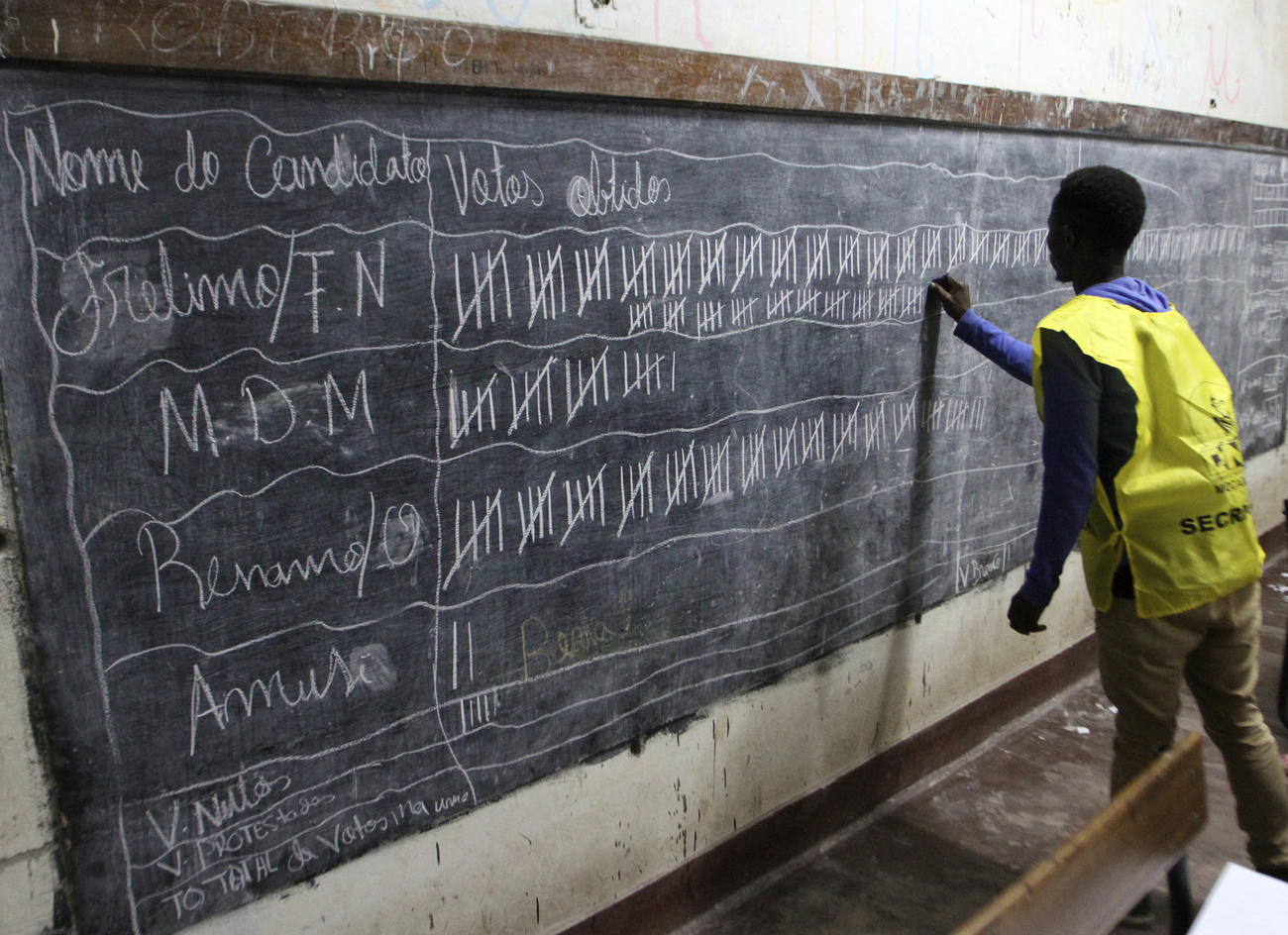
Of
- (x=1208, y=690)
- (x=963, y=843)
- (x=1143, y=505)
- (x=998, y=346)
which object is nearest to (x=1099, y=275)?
(x=998, y=346)

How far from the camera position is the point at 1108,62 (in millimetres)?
3820

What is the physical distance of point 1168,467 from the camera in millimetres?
2395

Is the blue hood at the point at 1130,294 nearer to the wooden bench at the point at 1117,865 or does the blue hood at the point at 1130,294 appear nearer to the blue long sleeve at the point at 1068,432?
the blue long sleeve at the point at 1068,432

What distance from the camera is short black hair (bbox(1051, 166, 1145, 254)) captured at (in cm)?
245

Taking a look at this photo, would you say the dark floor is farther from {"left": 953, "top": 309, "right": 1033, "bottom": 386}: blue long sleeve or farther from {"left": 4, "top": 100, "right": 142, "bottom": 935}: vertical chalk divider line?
{"left": 4, "top": 100, "right": 142, "bottom": 935}: vertical chalk divider line

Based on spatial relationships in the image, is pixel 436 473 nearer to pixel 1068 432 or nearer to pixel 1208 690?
pixel 1068 432

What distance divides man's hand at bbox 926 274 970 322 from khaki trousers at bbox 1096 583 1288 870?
1.06 meters

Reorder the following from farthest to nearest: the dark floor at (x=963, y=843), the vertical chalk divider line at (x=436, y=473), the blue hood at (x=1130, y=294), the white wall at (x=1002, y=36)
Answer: the dark floor at (x=963, y=843) → the blue hood at (x=1130, y=294) → the white wall at (x=1002, y=36) → the vertical chalk divider line at (x=436, y=473)

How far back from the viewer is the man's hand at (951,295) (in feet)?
10.4

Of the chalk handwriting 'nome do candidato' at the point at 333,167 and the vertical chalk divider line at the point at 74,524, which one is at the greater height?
the chalk handwriting 'nome do candidato' at the point at 333,167

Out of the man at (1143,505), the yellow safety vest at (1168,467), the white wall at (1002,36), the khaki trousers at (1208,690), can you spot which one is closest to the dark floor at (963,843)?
the khaki trousers at (1208,690)

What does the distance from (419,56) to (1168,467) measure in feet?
Result: 6.35

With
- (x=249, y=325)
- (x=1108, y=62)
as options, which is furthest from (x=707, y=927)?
(x=1108, y=62)

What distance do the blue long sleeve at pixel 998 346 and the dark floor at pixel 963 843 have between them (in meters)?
1.44
